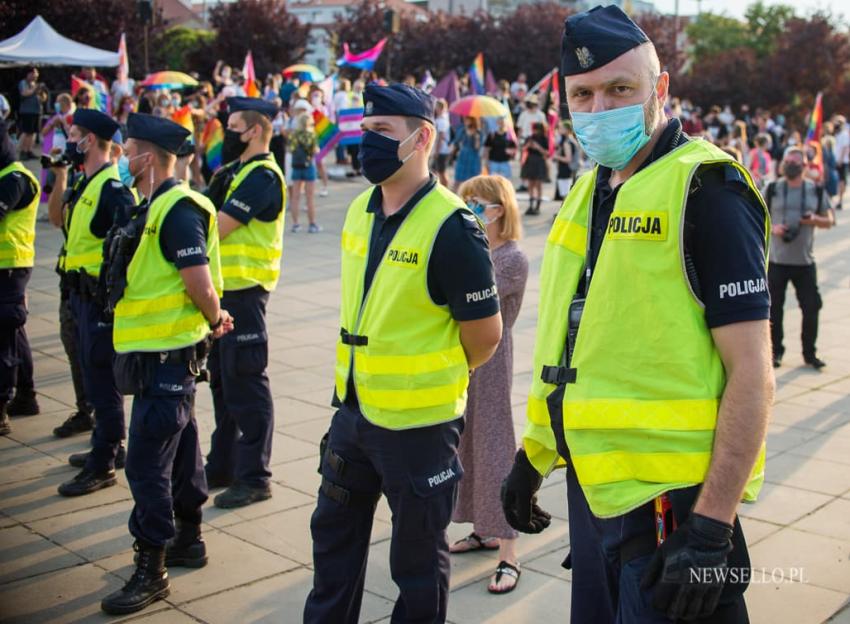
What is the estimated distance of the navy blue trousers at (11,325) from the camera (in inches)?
295

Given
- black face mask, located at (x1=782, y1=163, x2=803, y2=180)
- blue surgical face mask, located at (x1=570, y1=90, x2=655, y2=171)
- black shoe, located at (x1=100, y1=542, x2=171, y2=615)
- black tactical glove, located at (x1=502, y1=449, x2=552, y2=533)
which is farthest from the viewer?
black face mask, located at (x1=782, y1=163, x2=803, y2=180)

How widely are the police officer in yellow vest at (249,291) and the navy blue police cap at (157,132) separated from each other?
0.93 metres

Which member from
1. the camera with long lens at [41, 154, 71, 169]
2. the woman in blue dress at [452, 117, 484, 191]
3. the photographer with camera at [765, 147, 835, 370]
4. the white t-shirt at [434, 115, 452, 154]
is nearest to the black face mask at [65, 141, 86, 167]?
the camera with long lens at [41, 154, 71, 169]

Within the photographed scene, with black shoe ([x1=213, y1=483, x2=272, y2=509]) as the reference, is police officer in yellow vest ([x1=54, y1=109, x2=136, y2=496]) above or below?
above

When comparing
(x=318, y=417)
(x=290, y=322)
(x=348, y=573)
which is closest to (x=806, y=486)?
(x=318, y=417)

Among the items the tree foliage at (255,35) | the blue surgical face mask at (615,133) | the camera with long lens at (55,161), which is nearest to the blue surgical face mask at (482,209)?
the blue surgical face mask at (615,133)

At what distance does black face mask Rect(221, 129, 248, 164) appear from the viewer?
6.40m

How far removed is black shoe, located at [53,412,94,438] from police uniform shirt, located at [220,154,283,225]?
86.6 inches

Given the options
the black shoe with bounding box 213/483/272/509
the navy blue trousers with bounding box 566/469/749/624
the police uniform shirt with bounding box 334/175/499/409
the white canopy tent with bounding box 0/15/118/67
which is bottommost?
the black shoe with bounding box 213/483/272/509

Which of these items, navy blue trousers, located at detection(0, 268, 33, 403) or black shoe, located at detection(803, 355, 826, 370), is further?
black shoe, located at detection(803, 355, 826, 370)

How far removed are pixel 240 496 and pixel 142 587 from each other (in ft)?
4.33

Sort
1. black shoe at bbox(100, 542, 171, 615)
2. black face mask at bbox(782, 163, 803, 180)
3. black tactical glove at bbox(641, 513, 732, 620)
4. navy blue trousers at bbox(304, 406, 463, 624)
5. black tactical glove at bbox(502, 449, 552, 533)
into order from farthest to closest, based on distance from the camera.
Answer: black face mask at bbox(782, 163, 803, 180) → black shoe at bbox(100, 542, 171, 615) → navy blue trousers at bbox(304, 406, 463, 624) → black tactical glove at bbox(502, 449, 552, 533) → black tactical glove at bbox(641, 513, 732, 620)

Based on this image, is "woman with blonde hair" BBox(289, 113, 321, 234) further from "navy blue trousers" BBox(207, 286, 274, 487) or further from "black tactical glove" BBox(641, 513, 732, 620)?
"black tactical glove" BBox(641, 513, 732, 620)

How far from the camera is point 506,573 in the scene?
5.08 m
